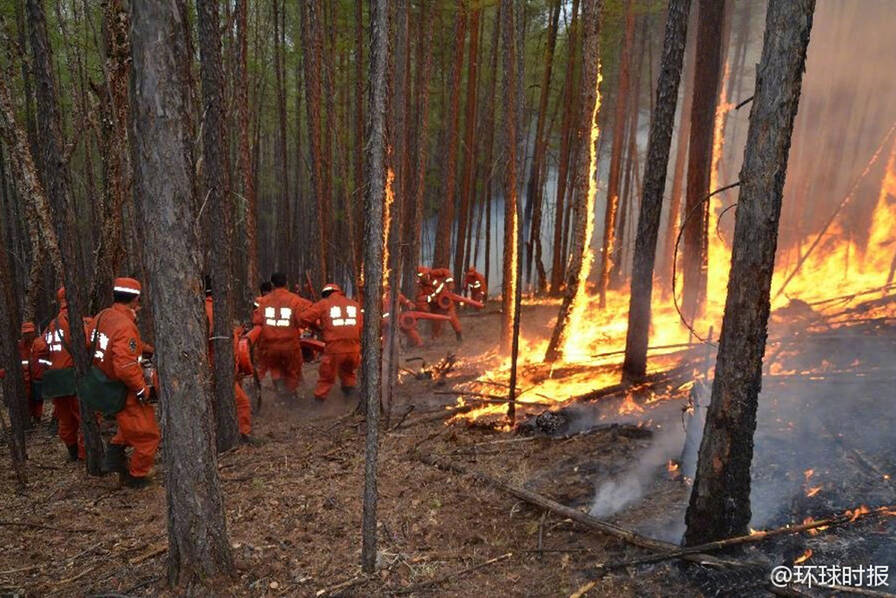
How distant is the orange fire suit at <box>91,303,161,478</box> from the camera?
241 inches

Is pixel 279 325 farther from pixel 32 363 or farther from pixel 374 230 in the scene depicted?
pixel 374 230

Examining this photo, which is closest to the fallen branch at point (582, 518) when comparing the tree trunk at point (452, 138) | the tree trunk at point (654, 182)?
the tree trunk at point (654, 182)

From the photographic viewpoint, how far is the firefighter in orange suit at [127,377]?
614cm

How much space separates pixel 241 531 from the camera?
5309mm

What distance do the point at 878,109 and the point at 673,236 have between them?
766 cm

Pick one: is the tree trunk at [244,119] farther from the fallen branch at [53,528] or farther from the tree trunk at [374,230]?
the tree trunk at [374,230]

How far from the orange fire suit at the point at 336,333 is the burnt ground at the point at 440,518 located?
197cm

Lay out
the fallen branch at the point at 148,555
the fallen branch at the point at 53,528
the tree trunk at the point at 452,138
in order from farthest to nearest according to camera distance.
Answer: the tree trunk at the point at 452,138 < the fallen branch at the point at 53,528 < the fallen branch at the point at 148,555

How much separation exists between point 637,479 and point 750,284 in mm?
2570

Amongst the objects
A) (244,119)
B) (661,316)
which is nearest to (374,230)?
(244,119)

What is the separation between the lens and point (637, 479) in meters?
5.75

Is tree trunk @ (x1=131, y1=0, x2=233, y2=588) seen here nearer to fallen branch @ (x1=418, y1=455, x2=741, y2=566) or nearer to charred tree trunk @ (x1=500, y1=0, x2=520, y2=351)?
fallen branch @ (x1=418, y1=455, x2=741, y2=566)

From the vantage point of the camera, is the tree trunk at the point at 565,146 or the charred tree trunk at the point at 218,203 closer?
the charred tree trunk at the point at 218,203

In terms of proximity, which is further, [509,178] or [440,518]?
[509,178]
